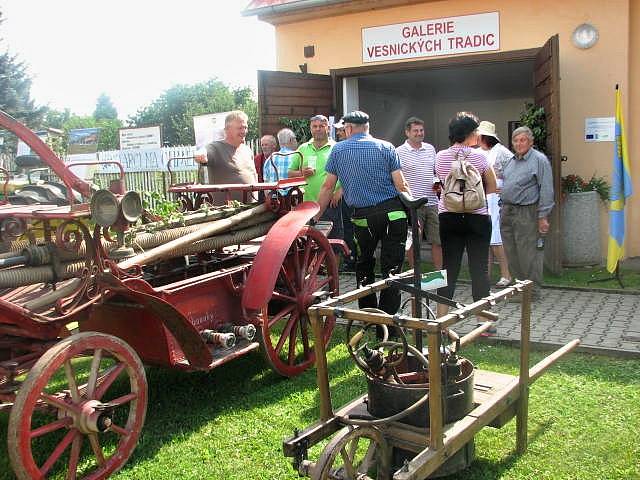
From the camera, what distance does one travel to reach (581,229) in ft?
26.6

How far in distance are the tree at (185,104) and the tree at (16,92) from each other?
11.2 meters

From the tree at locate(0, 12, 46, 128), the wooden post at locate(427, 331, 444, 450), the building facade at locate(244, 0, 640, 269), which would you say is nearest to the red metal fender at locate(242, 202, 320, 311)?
the wooden post at locate(427, 331, 444, 450)

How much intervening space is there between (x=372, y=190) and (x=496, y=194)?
244 cm

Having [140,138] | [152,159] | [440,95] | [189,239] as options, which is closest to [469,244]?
[189,239]

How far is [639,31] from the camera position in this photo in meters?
7.97

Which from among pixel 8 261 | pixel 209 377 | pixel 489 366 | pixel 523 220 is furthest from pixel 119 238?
pixel 523 220

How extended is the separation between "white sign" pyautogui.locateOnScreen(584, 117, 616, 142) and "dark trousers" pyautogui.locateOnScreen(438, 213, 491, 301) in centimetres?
396

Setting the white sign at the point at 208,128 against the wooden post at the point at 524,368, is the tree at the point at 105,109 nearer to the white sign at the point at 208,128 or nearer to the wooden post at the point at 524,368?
the white sign at the point at 208,128

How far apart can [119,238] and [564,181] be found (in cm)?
632

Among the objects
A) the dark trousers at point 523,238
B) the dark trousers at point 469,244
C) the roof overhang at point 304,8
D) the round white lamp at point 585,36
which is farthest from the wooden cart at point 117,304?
the roof overhang at point 304,8

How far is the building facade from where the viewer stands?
798 cm

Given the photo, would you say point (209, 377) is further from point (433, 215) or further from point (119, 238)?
point (433, 215)

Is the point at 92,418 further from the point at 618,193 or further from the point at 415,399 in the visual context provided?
the point at 618,193

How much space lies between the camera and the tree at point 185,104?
41188mm
